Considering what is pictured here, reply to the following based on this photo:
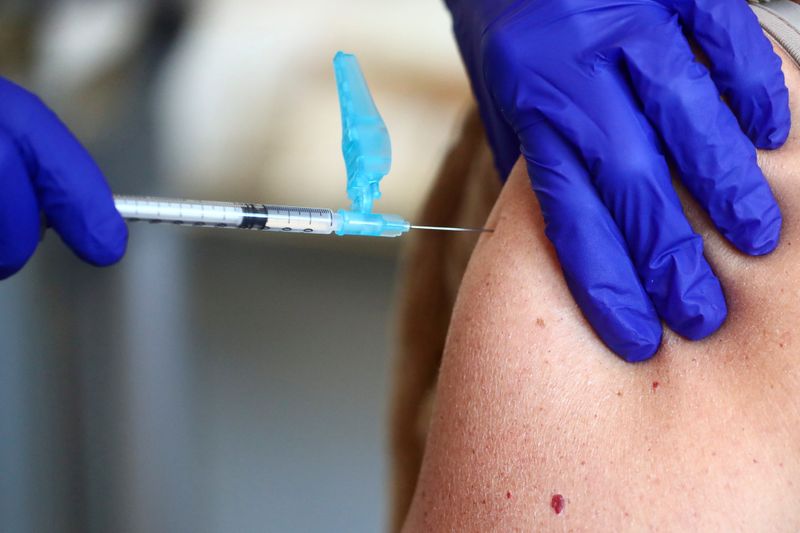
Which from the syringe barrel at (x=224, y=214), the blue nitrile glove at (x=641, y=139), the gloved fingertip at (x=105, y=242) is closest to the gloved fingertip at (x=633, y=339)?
the blue nitrile glove at (x=641, y=139)

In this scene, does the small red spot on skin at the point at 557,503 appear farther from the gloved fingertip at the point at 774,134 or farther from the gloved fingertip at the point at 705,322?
the gloved fingertip at the point at 774,134

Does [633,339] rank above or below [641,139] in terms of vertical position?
below

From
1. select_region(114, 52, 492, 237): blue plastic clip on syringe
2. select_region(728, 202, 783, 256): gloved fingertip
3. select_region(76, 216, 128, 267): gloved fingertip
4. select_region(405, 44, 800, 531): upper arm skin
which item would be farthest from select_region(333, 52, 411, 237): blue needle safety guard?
select_region(728, 202, 783, 256): gloved fingertip

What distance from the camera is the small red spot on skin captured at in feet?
2.32

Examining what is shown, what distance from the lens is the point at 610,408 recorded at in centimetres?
73

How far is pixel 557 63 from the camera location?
86 centimetres

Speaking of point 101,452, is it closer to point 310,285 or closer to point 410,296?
point 310,285

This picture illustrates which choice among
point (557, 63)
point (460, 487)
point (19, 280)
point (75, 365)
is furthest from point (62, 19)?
point (460, 487)

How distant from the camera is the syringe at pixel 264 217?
850mm

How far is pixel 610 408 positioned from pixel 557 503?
11 centimetres

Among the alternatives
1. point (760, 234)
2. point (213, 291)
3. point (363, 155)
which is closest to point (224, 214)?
point (363, 155)

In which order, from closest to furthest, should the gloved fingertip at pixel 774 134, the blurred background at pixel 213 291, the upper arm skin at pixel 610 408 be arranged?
Result: the upper arm skin at pixel 610 408, the gloved fingertip at pixel 774 134, the blurred background at pixel 213 291

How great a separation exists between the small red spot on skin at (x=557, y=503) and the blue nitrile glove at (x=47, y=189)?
55cm

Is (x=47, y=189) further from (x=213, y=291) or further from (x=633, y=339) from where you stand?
(x=213, y=291)
